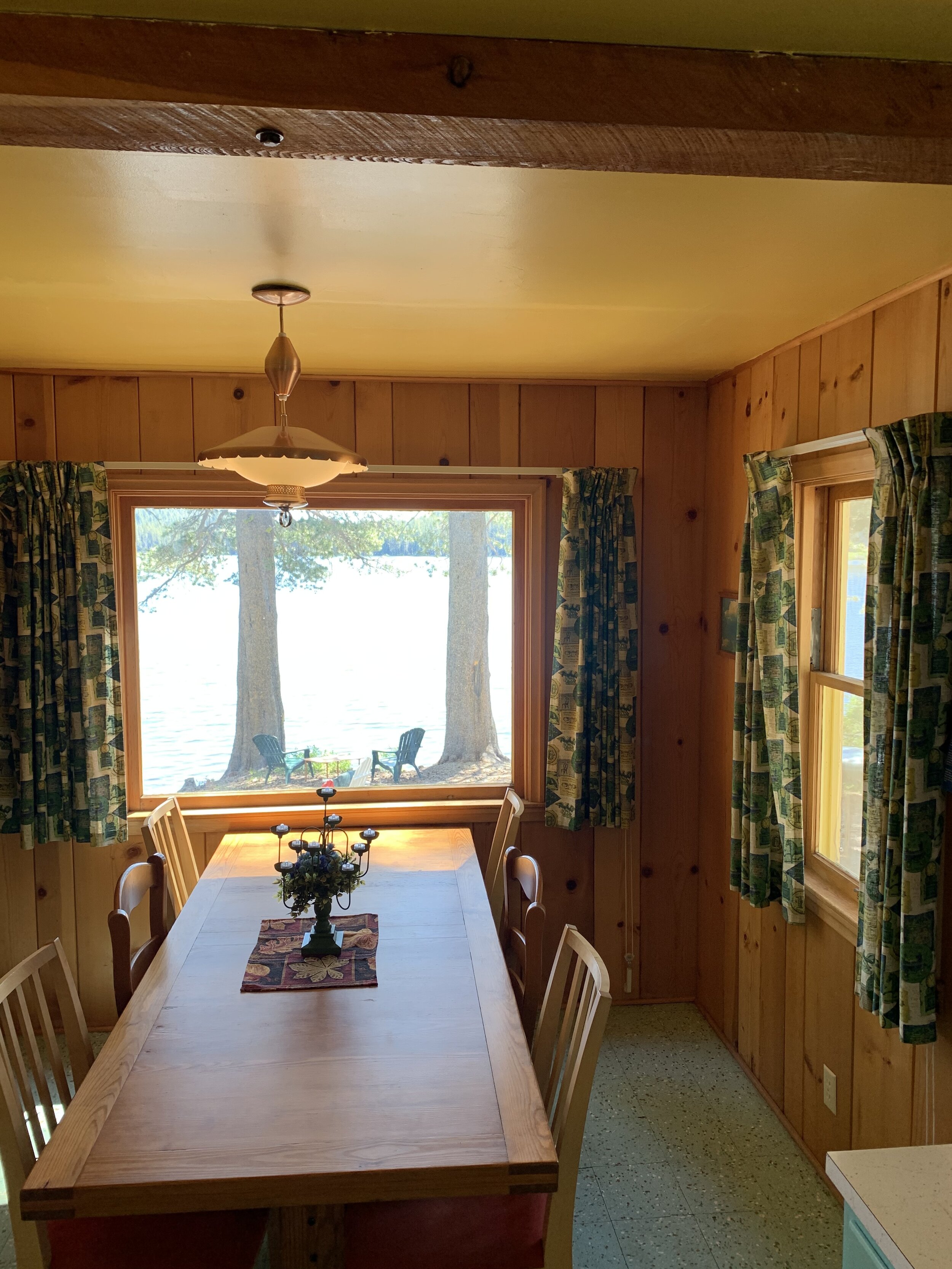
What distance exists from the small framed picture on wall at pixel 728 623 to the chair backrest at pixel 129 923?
81.2 inches

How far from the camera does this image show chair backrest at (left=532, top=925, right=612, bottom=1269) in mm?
1834

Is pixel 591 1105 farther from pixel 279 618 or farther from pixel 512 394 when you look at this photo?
pixel 512 394

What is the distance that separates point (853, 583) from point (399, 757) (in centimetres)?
190

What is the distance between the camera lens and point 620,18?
115cm

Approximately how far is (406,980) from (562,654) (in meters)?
1.59

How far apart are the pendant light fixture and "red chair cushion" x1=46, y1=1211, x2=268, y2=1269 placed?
159cm

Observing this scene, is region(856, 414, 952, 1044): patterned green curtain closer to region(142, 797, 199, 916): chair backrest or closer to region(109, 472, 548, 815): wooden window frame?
region(109, 472, 548, 815): wooden window frame

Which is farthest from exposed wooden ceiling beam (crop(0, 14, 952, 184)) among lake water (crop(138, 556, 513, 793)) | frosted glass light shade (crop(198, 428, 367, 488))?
lake water (crop(138, 556, 513, 793))

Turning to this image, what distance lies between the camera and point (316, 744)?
382cm

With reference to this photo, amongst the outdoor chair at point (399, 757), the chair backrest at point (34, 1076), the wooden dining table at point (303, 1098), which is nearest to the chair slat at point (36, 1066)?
the chair backrest at point (34, 1076)

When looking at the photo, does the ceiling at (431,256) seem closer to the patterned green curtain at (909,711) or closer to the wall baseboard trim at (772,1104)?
the patterned green curtain at (909,711)

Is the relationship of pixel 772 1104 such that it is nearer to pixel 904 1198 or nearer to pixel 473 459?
pixel 904 1198

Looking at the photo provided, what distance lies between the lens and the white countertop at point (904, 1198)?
4.30 feet

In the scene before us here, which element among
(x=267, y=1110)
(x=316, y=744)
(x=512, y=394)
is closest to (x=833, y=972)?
(x=267, y=1110)
